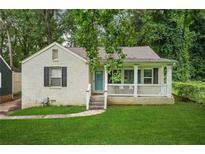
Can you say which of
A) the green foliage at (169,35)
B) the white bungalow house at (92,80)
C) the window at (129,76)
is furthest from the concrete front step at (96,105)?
the green foliage at (169,35)

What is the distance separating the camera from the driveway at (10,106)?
6108 millimetres

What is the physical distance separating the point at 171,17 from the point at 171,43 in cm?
49

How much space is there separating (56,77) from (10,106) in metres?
1.85

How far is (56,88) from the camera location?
7.70m

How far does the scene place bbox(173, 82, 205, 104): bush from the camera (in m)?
5.79

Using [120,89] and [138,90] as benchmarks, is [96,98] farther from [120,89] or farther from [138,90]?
[138,90]

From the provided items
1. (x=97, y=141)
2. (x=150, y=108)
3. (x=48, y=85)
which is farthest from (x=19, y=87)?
(x=150, y=108)

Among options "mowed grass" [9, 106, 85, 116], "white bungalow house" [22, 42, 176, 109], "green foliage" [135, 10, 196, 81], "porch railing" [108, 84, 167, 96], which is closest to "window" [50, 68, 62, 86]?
"white bungalow house" [22, 42, 176, 109]

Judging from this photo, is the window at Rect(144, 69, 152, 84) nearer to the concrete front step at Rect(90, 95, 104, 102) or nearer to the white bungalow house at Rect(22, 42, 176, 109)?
the white bungalow house at Rect(22, 42, 176, 109)

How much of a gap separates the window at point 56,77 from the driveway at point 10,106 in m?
1.40

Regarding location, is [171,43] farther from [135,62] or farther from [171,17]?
[135,62]

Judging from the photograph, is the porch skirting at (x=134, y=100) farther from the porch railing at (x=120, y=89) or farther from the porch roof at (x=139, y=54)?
the porch roof at (x=139, y=54)

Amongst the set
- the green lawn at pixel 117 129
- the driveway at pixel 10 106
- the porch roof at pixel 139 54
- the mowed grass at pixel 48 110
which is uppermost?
the porch roof at pixel 139 54

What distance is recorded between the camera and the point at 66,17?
5582 millimetres
